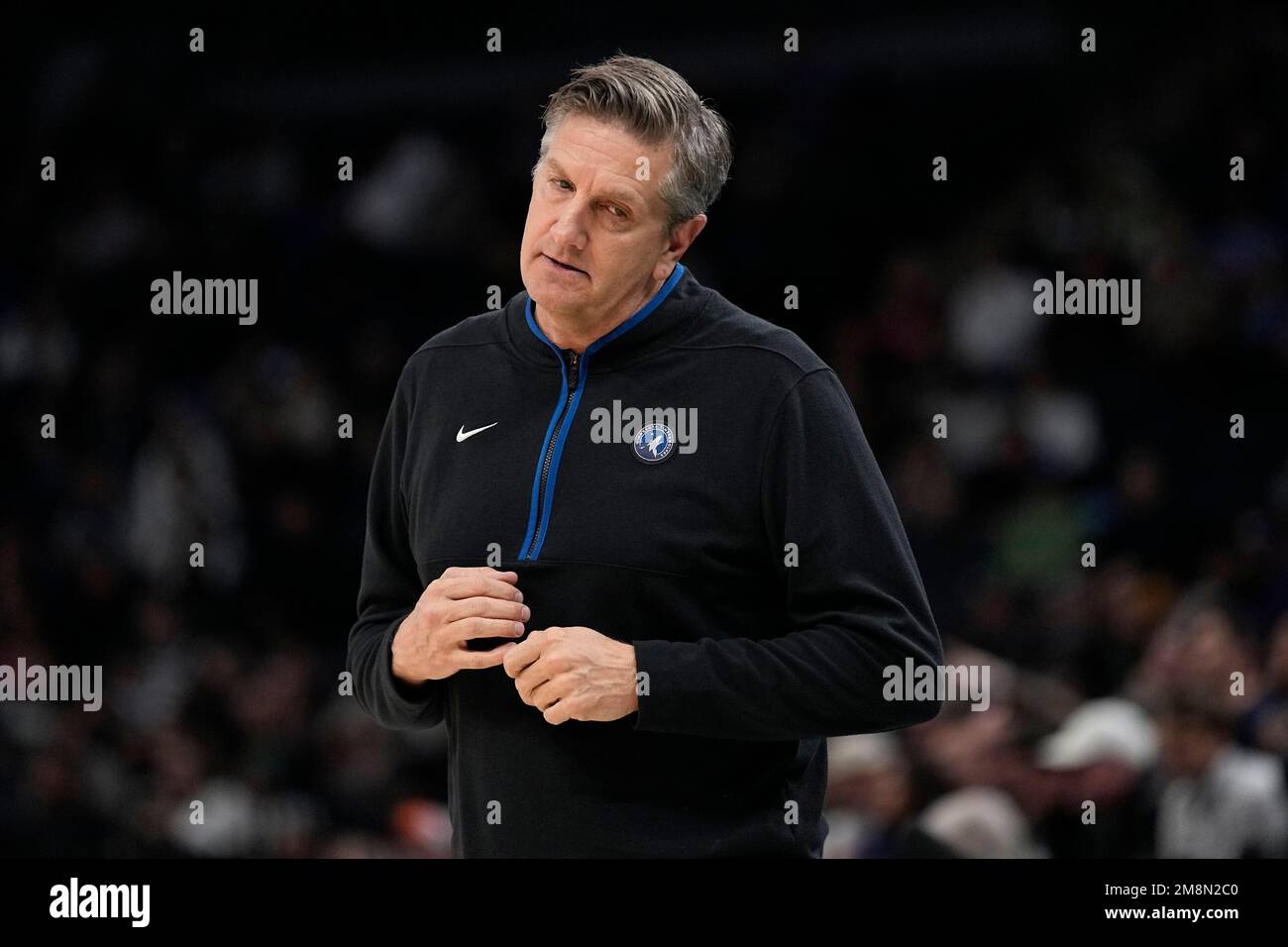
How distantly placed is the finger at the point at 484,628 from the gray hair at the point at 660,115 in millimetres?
478

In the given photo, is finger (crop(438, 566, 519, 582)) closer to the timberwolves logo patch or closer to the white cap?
the timberwolves logo patch

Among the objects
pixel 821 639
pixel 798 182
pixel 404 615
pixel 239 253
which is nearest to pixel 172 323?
pixel 239 253

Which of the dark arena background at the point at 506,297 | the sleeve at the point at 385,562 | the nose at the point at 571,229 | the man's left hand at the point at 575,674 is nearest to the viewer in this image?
the man's left hand at the point at 575,674

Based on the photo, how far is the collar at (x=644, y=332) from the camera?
1784 millimetres

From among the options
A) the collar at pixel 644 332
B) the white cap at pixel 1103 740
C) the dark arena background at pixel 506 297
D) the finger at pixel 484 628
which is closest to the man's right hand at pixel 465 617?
the finger at pixel 484 628

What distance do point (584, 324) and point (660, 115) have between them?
24 cm

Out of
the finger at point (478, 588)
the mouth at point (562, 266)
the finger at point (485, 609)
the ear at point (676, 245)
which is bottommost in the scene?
the finger at point (485, 609)

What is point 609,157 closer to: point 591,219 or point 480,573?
point 591,219

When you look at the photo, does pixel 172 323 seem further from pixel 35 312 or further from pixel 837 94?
pixel 837 94

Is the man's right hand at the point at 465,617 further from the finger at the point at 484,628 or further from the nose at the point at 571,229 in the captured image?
the nose at the point at 571,229

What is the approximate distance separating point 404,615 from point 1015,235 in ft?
12.8

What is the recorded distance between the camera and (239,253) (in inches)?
221

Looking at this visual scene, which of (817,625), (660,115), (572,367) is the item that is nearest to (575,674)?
(817,625)

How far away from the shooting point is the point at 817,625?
1697 mm
